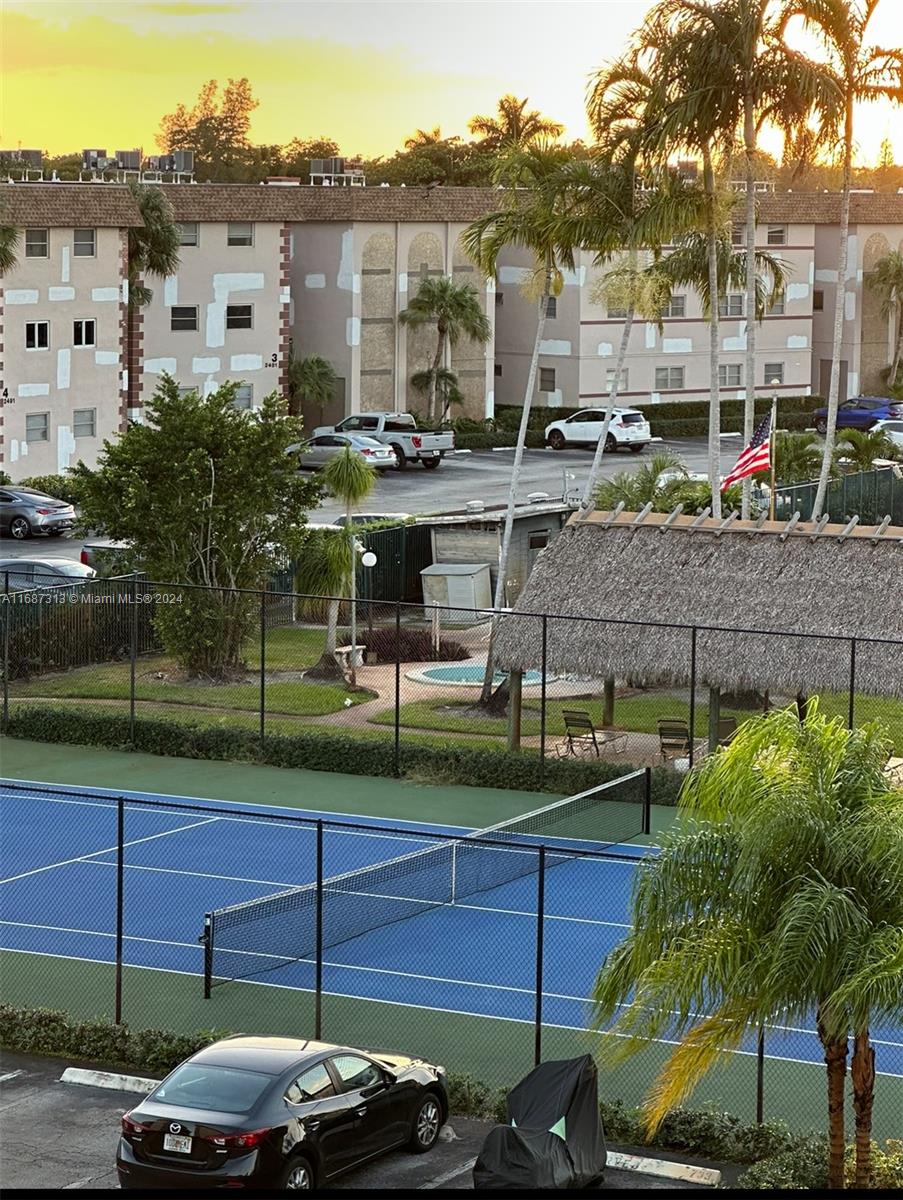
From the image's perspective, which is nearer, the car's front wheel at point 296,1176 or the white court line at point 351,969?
the car's front wheel at point 296,1176

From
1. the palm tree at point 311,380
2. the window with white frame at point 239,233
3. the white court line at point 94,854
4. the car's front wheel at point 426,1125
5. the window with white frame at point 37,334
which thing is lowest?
the white court line at point 94,854

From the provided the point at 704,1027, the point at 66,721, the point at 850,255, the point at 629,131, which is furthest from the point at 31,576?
the point at 850,255

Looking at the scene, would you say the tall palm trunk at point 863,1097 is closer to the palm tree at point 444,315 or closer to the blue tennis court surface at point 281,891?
the blue tennis court surface at point 281,891

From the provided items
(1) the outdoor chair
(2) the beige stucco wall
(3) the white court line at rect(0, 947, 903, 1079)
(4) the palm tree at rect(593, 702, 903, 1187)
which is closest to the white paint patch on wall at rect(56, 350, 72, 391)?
(2) the beige stucco wall

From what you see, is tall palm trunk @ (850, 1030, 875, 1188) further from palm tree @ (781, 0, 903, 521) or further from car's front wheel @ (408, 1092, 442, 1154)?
palm tree @ (781, 0, 903, 521)

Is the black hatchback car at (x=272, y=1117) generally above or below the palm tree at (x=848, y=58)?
below

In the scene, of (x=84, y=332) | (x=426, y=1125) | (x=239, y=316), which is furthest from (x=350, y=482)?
(x=239, y=316)

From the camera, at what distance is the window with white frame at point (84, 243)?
224 ft

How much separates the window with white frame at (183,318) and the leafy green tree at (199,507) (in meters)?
33.6

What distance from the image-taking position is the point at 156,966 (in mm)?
24875

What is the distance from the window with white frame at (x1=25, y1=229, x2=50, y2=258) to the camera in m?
67.2

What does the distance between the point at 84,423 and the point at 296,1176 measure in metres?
54.0

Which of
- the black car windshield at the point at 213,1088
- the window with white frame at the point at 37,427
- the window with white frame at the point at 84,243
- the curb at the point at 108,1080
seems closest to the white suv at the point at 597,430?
the window with white frame at the point at 84,243

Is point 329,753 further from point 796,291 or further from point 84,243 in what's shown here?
point 796,291
